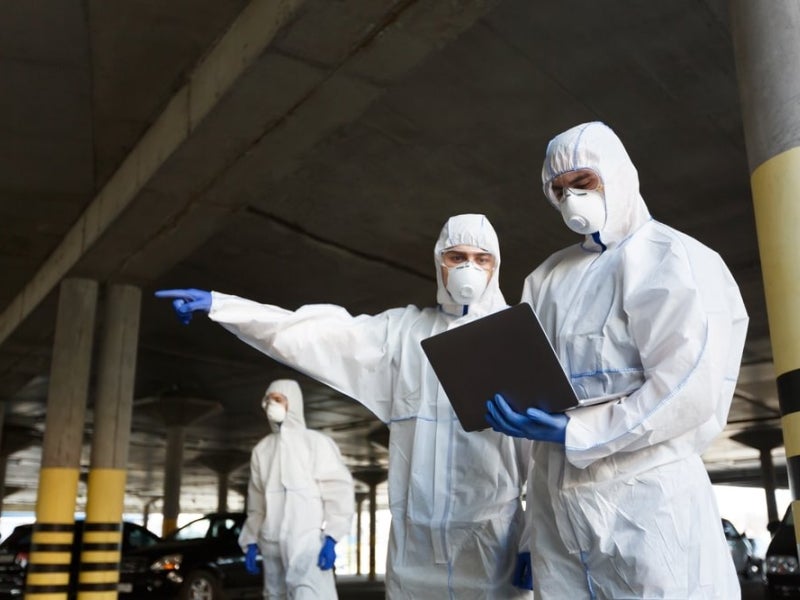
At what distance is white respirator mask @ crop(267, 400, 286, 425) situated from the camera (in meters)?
6.12

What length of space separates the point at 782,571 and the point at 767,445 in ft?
67.3

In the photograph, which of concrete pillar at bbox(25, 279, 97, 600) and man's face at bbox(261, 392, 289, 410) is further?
concrete pillar at bbox(25, 279, 97, 600)

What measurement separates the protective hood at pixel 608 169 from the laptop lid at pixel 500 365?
445mm

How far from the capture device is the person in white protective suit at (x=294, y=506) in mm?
5426

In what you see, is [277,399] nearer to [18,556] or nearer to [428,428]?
[428,428]

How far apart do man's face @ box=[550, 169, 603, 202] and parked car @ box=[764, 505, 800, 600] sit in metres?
5.09

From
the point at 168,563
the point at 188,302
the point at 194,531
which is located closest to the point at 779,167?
the point at 188,302

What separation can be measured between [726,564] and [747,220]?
24.7ft

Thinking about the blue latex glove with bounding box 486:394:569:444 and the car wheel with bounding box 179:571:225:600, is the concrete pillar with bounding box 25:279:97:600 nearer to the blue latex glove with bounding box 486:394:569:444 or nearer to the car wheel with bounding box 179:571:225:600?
the car wheel with bounding box 179:571:225:600

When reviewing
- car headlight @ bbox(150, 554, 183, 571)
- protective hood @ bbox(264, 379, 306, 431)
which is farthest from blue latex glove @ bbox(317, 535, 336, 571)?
car headlight @ bbox(150, 554, 183, 571)

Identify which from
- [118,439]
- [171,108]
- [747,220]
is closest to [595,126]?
[171,108]

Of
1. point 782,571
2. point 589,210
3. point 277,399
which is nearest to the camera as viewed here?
point 589,210

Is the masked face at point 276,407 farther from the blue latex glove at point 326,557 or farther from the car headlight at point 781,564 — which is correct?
the car headlight at point 781,564

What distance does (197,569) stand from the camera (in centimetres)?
988
